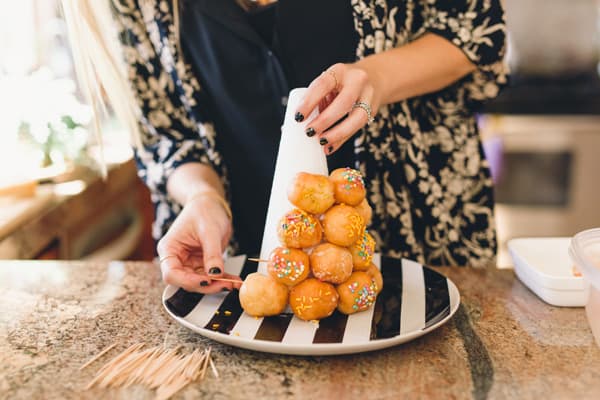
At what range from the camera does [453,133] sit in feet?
4.42

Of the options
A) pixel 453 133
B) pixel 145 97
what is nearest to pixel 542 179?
pixel 453 133

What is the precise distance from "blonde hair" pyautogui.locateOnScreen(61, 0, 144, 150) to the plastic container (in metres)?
0.81

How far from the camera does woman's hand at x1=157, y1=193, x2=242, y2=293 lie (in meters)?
0.93

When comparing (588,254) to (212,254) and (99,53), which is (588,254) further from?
(99,53)

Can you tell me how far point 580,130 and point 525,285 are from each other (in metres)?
2.03

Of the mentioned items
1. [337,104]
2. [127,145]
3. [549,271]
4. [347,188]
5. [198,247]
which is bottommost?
[127,145]

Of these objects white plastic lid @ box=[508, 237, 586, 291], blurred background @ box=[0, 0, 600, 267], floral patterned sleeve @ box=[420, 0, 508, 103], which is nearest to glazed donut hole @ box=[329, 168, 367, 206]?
white plastic lid @ box=[508, 237, 586, 291]

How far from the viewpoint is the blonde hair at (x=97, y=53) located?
1.18 m

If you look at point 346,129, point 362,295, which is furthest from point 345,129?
point 362,295

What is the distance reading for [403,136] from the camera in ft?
4.19

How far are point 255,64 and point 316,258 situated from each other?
0.57m

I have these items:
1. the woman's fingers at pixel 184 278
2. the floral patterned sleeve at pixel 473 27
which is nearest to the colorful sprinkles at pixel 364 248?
the woman's fingers at pixel 184 278

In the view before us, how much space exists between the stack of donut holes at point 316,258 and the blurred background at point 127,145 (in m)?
0.90

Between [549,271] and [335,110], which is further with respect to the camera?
[549,271]
